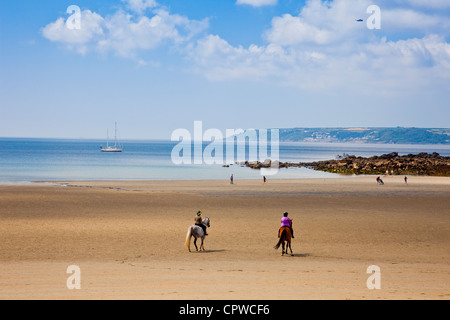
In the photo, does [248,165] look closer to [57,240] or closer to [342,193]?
[342,193]

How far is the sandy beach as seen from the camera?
458 inches

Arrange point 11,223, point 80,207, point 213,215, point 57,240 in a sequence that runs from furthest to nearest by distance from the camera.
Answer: point 80,207, point 213,215, point 11,223, point 57,240

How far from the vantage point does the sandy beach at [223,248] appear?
11.6 metres

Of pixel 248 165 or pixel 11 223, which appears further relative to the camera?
pixel 248 165

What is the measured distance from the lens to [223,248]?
60.7 ft

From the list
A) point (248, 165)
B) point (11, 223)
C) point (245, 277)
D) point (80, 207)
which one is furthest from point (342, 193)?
point (248, 165)

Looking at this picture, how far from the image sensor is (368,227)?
24188 millimetres

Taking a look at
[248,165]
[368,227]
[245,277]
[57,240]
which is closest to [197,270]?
[245,277]
